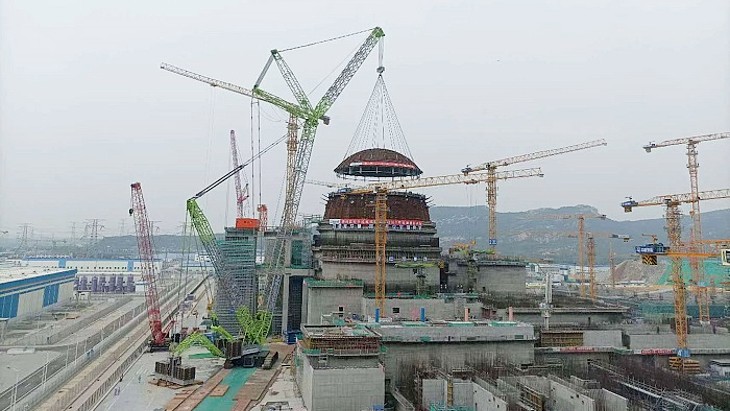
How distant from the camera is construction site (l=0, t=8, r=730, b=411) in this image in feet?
139

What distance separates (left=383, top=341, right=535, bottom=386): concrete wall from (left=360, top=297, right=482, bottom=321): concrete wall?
44.6 ft

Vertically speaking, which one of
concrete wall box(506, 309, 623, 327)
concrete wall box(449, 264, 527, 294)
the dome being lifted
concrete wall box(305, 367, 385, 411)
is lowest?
concrete wall box(305, 367, 385, 411)

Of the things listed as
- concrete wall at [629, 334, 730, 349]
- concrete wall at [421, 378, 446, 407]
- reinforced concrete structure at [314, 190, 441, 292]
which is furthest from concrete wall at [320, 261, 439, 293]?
concrete wall at [421, 378, 446, 407]

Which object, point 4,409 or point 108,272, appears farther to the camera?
point 108,272

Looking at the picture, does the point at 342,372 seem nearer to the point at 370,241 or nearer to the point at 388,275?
the point at 388,275

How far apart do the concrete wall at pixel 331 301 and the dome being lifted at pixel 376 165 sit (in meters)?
21.8

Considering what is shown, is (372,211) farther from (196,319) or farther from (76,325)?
(76,325)

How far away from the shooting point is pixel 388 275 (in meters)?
69.8

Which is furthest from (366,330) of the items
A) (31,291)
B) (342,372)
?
(31,291)

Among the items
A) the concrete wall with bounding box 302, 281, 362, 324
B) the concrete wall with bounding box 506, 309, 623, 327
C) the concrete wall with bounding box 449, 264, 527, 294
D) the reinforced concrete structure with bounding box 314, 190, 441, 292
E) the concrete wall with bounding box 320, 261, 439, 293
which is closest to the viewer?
the concrete wall with bounding box 506, 309, 623, 327

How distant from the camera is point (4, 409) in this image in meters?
42.2

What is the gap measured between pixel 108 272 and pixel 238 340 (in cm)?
14022

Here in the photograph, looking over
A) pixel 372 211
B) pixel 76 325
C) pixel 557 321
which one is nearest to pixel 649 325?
pixel 557 321

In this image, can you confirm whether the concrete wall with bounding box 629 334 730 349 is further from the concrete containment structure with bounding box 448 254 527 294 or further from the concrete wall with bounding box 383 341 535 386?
the concrete containment structure with bounding box 448 254 527 294
